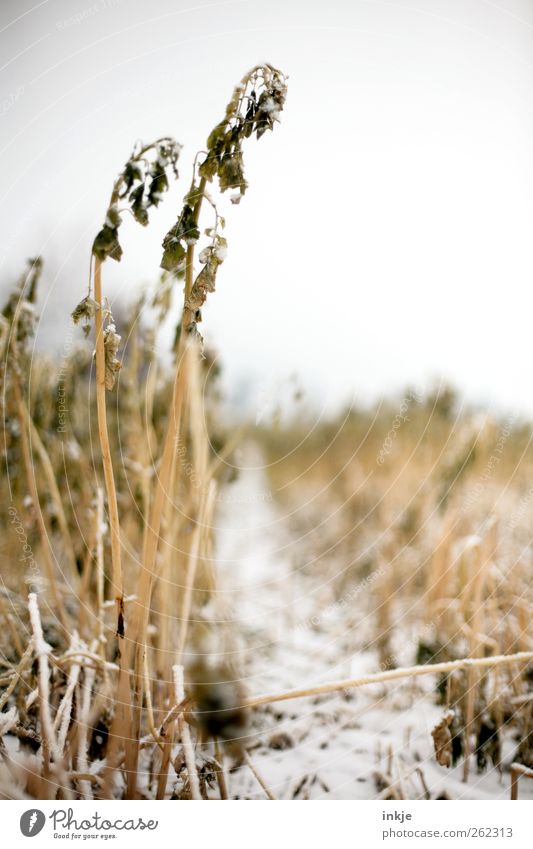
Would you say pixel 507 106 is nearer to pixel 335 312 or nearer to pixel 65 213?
pixel 335 312

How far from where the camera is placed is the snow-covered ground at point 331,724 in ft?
2.91

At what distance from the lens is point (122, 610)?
27.5 inches

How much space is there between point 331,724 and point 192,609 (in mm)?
302

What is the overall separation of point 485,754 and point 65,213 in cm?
105

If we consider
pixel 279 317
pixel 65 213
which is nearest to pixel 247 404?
pixel 279 317

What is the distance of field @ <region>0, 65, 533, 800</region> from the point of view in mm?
693
